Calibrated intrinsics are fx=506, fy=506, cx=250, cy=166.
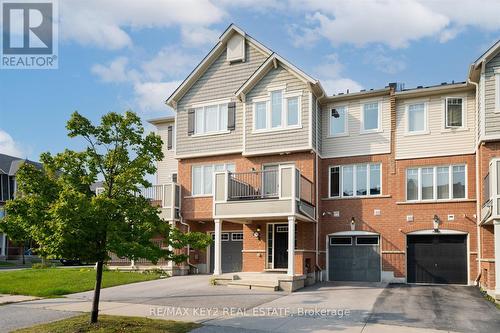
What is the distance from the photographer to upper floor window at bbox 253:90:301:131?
2153 cm

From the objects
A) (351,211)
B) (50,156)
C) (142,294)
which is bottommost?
Result: (142,294)

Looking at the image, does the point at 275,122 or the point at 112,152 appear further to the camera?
the point at 275,122

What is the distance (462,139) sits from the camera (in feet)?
66.3

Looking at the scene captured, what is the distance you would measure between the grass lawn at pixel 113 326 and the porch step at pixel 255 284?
6.72 metres

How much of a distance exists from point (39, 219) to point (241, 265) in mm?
13693

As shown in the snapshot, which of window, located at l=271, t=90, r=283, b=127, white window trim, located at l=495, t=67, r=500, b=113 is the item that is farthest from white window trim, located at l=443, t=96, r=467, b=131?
window, located at l=271, t=90, r=283, b=127

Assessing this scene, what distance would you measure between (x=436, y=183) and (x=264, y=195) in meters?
7.02

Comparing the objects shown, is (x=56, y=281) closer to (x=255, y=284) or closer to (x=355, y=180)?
(x=255, y=284)

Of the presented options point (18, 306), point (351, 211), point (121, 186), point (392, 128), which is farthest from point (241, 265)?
point (121, 186)

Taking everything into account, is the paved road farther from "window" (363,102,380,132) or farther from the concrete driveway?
"window" (363,102,380,132)

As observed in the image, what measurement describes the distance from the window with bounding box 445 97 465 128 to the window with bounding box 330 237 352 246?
20.5 feet

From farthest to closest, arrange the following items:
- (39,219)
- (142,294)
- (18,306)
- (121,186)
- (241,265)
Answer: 1. (241,265)
2. (142,294)
3. (18,306)
4. (121,186)
5. (39,219)

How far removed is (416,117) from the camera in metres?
21.2

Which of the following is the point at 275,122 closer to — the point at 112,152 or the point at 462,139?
the point at 462,139
